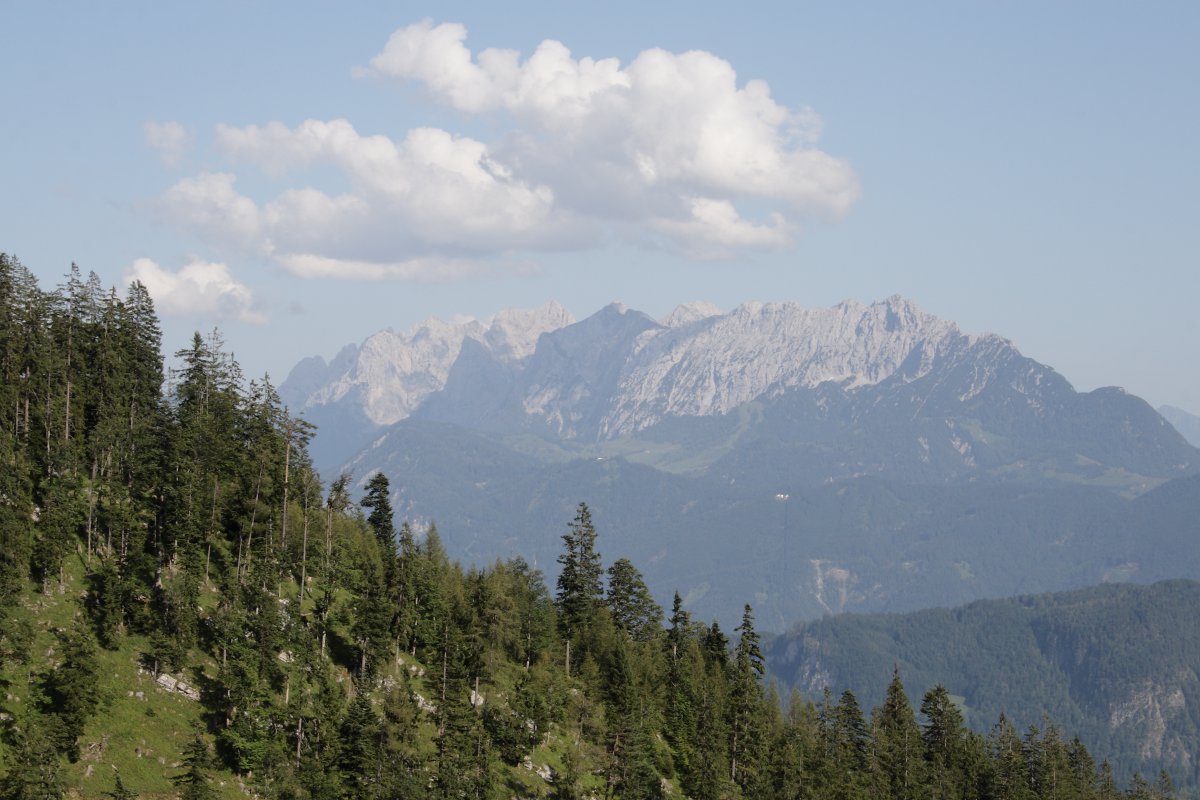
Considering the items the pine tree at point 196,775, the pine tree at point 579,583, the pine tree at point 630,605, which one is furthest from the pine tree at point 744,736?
the pine tree at point 196,775

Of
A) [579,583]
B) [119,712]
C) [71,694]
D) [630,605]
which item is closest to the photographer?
[71,694]

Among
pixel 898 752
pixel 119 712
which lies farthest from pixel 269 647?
pixel 898 752

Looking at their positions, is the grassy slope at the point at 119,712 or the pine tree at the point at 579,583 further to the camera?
the pine tree at the point at 579,583

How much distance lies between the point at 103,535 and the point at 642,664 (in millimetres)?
63500

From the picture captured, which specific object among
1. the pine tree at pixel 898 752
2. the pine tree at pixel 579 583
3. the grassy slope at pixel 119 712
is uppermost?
the pine tree at pixel 579 583

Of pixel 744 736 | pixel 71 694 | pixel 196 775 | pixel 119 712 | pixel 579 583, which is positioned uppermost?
pixel 579 583

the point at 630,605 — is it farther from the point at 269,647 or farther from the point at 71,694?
the point at 71,694

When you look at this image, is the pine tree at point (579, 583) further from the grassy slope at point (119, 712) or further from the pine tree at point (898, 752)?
the grassy slope at point (119, 712)

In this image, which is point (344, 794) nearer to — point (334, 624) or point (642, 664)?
point (334, 624)

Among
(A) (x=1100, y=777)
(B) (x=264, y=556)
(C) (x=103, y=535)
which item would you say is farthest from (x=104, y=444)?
(A) (x=1100, y=777)

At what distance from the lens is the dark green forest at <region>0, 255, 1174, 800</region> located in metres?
85.8

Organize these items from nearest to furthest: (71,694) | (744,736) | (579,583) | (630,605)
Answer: (71,694), (744,736), (579,583), (630,605)

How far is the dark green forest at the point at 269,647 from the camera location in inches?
3376

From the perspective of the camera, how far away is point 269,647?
94.4 metres
